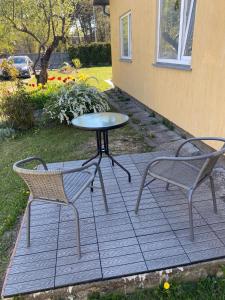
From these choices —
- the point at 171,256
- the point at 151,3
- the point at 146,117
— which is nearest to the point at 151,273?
the point at 171,256

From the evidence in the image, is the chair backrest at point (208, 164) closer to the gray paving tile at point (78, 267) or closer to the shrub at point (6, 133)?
the gray paving tile at point (78, 267)

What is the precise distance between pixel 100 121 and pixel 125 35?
6.03m

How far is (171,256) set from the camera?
195cm

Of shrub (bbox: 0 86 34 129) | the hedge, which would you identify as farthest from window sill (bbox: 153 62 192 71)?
the hedge

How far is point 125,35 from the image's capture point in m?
8.10

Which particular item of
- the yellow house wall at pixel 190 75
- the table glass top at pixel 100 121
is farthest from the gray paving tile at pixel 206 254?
the yellow house wall at pixel 190 75

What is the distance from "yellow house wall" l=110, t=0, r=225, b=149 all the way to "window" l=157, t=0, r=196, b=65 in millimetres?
177

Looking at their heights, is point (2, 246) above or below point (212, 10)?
below

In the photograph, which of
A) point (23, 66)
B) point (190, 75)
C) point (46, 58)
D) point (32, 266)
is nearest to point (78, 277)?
point (32, 266)

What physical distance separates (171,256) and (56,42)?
8365 mm

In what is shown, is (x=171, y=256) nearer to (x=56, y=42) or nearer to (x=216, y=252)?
(x=216, y=252)

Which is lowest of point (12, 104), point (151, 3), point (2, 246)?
point (2, 246)

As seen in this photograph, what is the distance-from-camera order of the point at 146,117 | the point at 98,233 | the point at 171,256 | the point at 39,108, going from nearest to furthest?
the point at 171,256
the point at 98,233
the point at 146,117
the point at 39,108

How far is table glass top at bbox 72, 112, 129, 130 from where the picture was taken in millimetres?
2764
